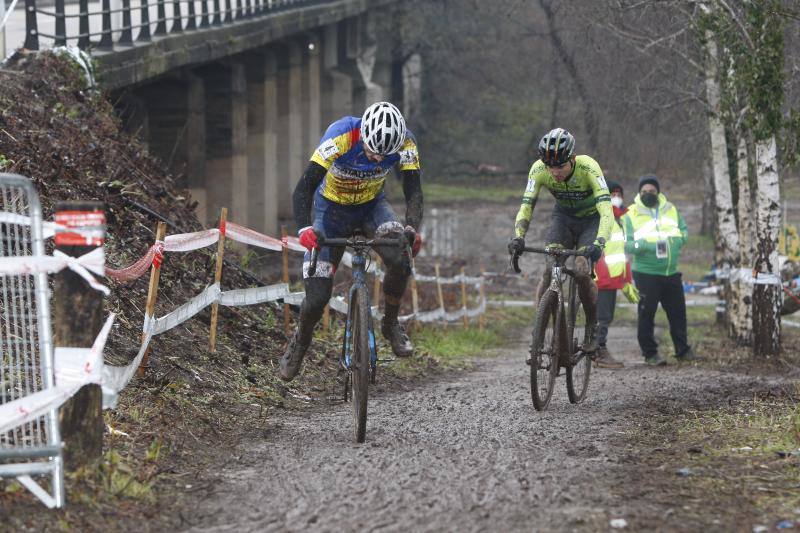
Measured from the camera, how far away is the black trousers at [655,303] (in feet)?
47.0

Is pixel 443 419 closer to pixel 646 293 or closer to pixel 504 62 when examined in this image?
pixel 646 293

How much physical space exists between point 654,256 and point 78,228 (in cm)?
955

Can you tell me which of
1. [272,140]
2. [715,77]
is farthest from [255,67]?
[715,77]

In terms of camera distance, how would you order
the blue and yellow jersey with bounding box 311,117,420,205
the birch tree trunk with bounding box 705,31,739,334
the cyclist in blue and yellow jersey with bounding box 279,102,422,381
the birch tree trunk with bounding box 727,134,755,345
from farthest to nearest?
the birch tree trunk with bounding box 705,31,739,334
the birch tree trunk with bounding box 727,134,755,345
the blue and yellow jersey with bounding box 311,117,420,205
the cyclist in blue and yellow jersey with bounding box 279,102,422,381

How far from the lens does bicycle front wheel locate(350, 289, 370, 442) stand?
7492 millimetres

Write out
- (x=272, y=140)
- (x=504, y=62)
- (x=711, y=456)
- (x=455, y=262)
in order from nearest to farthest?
(x=711, y=456) → (x=455, y=262) → (x=272, y=140) → (x=504, y=62)

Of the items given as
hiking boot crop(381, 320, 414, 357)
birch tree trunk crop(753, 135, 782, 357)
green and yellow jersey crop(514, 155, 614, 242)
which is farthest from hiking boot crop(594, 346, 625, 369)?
hiking boot crop(381, 320, 414, 357)

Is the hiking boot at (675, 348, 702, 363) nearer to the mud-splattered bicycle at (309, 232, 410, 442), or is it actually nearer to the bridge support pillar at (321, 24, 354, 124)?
the mud-splattered bicycle at (309, 232, 410, 442)

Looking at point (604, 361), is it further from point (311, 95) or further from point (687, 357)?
point (311, 95)

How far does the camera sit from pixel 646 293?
47.0 feet

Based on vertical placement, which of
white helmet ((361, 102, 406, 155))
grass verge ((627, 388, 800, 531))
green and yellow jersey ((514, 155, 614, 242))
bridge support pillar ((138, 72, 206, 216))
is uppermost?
bridge support pillar ((138, 72, 206, 216))

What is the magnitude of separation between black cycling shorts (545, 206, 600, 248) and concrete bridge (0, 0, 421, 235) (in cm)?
728

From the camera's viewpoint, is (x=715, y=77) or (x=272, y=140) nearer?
(x=715, y=77)

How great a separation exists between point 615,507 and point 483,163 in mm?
52524
